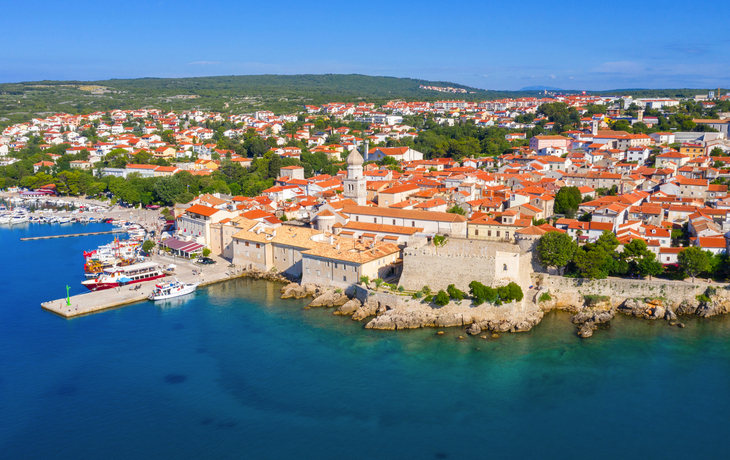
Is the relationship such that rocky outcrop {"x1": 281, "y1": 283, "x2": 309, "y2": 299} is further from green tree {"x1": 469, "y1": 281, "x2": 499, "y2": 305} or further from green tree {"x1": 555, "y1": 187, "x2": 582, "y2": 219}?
green tree {"x1": 555, "y1": 187, "x2": 582, "y2": 219}

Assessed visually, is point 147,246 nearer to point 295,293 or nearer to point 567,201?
point 295,293

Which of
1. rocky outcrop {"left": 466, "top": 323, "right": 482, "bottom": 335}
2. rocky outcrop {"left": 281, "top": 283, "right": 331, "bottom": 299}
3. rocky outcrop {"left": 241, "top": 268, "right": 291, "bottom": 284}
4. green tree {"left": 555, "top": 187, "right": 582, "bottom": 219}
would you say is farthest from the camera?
green tree {"left": 555, "top": 187, "right": 582, "bottom": 219}

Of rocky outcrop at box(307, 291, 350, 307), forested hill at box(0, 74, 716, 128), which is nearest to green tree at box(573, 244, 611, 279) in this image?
rocky outcrop at box(307, 291, 350, 307)

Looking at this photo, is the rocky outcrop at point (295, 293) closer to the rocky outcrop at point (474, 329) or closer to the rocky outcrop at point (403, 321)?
the rocky outcrop at point (403, 321)

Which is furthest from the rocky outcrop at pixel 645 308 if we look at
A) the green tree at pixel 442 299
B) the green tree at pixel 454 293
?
the green tree at pixel 442 299

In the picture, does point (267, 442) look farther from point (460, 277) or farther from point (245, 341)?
point (460, 277)

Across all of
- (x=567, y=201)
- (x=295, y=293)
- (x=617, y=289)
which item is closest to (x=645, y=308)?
(x=617, y=289)
